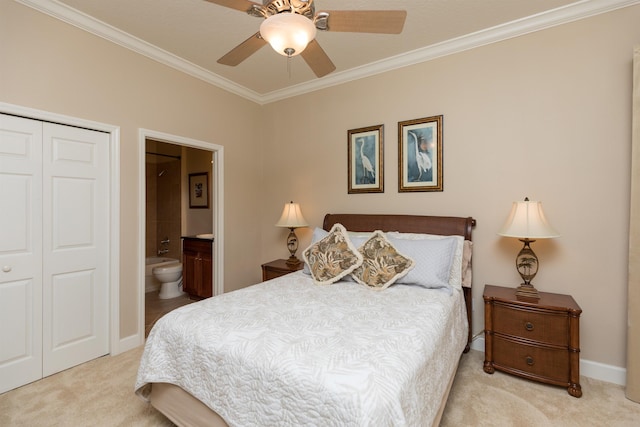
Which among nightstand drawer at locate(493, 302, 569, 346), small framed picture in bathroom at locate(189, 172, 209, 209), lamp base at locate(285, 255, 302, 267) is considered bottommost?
nightstand drawer at locate(493, 302, 569, 346)

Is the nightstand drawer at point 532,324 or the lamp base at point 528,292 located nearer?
the nightstand drawer at point 532,324

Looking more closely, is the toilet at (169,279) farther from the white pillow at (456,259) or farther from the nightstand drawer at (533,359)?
the nightstand drawer at (533,359)

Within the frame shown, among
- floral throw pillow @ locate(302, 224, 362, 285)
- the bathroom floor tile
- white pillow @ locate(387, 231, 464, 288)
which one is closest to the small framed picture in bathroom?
the bathroom floor tile

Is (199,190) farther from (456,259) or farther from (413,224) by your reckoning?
(456,259)

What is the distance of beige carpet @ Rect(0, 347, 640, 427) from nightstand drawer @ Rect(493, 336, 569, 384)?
101mm

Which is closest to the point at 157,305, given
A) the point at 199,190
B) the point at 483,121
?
the point at 199,190

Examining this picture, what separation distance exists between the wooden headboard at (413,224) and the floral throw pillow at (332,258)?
494mm

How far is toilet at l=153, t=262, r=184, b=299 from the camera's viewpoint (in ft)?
14.3

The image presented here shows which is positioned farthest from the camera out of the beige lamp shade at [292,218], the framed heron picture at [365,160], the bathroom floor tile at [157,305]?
the bathroom floor tile at [157,305]

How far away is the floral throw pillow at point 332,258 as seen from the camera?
2.54 metres

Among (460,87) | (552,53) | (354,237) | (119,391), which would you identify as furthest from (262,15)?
(119,391)

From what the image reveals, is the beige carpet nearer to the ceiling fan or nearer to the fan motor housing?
the ceiling fan

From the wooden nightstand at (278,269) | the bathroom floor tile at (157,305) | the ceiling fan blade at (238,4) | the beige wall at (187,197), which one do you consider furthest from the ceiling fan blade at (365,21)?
the beige wall at (187,197)

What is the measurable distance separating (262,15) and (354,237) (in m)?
1.88
